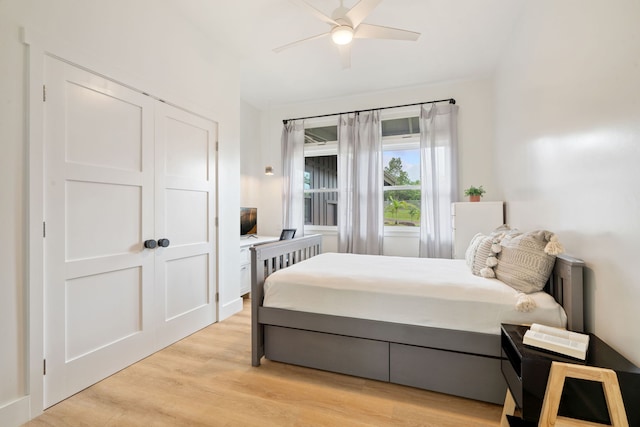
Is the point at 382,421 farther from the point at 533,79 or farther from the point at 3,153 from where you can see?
the point at 533,79

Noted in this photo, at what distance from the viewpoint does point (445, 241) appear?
3875mm

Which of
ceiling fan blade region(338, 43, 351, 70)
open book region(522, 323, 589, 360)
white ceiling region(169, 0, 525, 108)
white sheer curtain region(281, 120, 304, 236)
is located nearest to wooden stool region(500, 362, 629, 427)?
open book region(522, 323, 589, 360)

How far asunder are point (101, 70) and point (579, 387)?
3096mm

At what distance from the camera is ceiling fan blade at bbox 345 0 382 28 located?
1.96 metres

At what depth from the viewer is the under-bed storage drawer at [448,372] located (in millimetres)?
1645

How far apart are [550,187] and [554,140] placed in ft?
1.05

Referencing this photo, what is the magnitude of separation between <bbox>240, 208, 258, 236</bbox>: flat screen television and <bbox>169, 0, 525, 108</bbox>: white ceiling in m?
1.78

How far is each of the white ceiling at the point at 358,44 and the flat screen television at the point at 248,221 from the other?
178 cm

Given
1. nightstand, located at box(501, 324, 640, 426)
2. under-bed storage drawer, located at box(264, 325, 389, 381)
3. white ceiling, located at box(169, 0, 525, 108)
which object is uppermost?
white ceiling, located at box(169, 0, 525, 108)

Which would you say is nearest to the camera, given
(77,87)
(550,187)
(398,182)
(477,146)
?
(77,87)

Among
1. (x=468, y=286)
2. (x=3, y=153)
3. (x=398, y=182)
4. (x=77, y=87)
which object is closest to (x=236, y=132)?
(x=77, y=87)

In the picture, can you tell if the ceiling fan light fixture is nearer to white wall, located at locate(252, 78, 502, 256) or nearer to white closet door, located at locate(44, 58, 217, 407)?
white closet door, located at locate(44, 58, 217, 407)

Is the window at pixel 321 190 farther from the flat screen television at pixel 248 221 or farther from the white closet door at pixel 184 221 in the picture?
the white closet door at pixel 184 221

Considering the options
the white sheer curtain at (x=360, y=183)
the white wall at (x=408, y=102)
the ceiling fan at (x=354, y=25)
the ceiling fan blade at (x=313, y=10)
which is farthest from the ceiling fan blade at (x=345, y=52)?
the white wall at (x=408, y=102)
